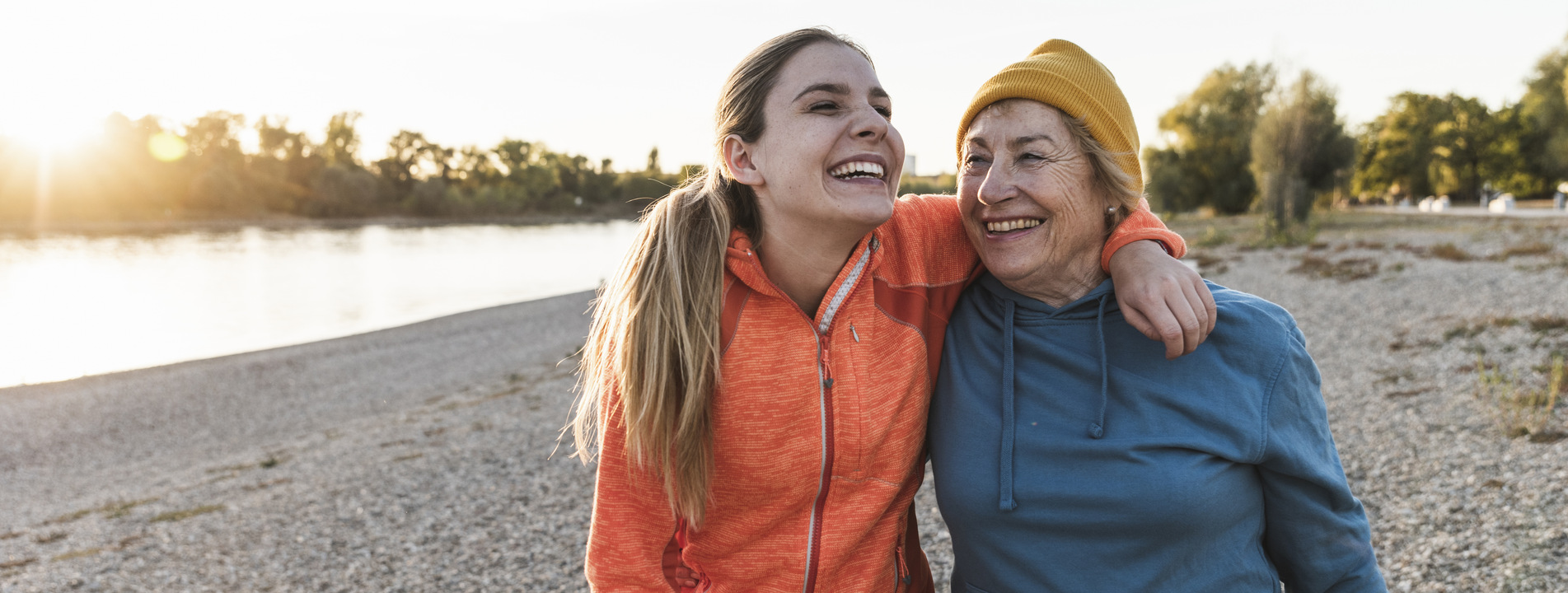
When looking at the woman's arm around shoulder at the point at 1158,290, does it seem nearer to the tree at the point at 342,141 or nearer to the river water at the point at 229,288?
the river water at the point at 229,288

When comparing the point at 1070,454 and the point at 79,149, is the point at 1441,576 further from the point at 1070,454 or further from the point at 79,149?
the point at 79,149

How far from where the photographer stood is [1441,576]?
14.0 ft

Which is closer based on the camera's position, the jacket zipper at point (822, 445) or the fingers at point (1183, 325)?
the fingers at point (1183, 325)

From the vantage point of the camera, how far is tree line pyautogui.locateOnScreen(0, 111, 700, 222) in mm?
72250

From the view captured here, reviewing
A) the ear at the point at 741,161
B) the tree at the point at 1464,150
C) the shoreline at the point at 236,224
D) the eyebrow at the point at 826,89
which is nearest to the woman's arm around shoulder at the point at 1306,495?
the eyebrow at the point at 826,89

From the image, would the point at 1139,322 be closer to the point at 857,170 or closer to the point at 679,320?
the point at 857,170

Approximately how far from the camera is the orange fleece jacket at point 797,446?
6.72 ft

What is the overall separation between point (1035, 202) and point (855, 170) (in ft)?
1.52

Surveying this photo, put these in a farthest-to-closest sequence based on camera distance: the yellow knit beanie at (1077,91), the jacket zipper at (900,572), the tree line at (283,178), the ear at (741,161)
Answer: the tree line at (283,178) < the jacket zipper at (900,572) < the ear at (741,161) < the yellow knit beanie at (1077,91)

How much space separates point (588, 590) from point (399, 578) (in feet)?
4.91

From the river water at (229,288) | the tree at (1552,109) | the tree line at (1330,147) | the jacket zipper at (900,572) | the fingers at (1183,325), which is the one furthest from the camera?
the tree at (1552,109)

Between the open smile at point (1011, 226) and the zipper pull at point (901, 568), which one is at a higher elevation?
the open smile at point (1011, 226)

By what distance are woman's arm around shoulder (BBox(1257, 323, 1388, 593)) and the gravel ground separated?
10.6 feet

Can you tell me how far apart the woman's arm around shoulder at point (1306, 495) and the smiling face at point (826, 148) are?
0.99 meters
